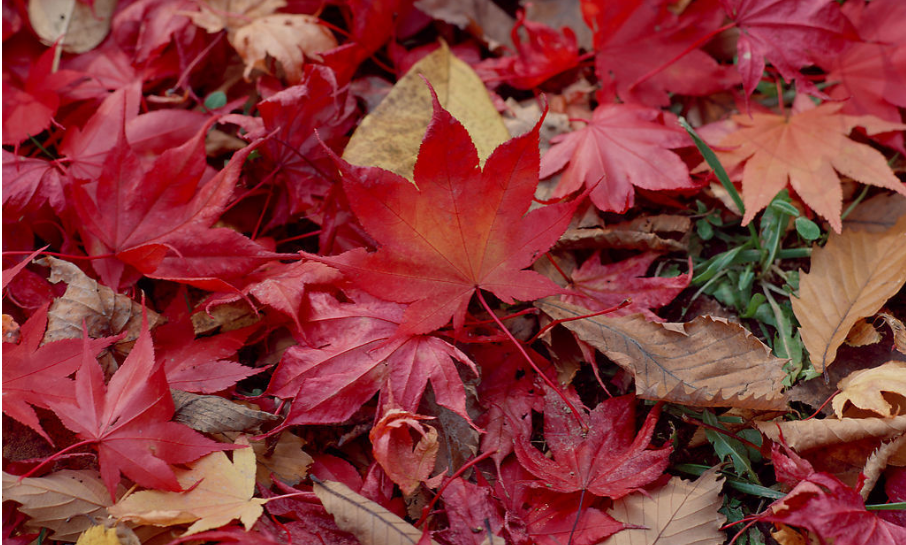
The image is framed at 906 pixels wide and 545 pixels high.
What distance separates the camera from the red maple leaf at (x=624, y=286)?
1029mm

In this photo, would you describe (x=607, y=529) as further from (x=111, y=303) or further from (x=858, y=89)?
(x=858, y=89)

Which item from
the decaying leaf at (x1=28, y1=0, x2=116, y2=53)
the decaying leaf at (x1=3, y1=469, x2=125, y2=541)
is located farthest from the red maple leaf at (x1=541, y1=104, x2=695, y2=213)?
the decaying leaf at (x1=28, y1=0, x2=116, y2=53)

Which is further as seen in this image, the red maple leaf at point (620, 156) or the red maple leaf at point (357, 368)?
the red maple leaf at point (620, 156)

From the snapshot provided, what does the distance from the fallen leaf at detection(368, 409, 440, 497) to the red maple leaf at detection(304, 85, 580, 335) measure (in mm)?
126

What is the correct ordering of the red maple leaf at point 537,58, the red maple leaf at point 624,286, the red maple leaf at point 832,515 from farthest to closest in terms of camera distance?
the red maple leaf at point 537,58, the red maple leaf at point 624,286, the red maple leaf at point 832,515

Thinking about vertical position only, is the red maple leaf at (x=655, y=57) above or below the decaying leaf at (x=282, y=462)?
above

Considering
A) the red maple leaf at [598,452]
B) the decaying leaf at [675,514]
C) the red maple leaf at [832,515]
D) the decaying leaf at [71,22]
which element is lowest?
the decaying leaf at [675,514]

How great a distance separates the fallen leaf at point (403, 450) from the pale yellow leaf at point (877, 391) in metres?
0.60

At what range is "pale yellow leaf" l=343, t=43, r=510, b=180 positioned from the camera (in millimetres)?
1096

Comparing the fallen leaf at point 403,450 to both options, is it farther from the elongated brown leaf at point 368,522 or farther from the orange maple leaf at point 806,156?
the orange maple leaf at point 806,156

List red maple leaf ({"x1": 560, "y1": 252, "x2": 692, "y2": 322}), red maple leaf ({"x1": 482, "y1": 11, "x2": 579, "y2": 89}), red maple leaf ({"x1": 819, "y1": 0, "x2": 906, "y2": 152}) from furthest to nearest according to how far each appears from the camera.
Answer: red maple leaf ({"x1": 482, "y1": 11, "x2": 579, "y2": 89}), red maple leaf ({"x1": 819, "y1": 0, "x2": 906, "y2": 152}), red maple leaf ({"x1": 560, "y1": 252, "x2": 692, "y2": 322})

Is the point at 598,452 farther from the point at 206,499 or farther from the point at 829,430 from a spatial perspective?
the point at 206,499

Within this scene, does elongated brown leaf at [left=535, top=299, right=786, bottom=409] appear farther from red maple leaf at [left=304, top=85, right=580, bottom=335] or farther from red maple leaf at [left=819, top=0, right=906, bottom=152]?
red maple leaf at [left=819, top=0, right=906, bottom=152]

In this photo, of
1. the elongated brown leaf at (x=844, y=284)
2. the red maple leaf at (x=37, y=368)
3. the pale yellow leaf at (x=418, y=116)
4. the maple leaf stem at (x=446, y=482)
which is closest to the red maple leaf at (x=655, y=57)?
the pale yellow leaf at (x=418, y=116)
